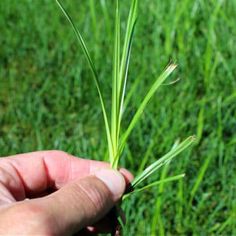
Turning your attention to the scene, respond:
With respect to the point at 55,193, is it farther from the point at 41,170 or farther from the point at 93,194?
the point at 41,170

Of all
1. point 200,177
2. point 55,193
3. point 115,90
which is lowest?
point 200,177

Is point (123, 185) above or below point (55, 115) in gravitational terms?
above

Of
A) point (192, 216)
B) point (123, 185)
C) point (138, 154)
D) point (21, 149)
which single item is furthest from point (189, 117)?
point (123, 185)

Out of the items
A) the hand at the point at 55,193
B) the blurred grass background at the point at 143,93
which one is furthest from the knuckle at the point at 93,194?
the blurred grass background at the point at 143,93

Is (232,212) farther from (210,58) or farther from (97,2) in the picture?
(97,2)

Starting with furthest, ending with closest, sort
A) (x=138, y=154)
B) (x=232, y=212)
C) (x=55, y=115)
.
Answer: (x=55, y=115)
(x=138, y=154)
(x=232, y=212)

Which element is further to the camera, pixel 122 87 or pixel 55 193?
pixel 122 87

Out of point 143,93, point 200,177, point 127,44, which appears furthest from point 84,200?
point 143,93

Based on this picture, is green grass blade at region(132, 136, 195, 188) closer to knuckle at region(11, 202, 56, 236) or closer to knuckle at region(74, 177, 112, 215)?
knuckle at region(74, 177, 112, 215)
